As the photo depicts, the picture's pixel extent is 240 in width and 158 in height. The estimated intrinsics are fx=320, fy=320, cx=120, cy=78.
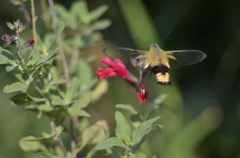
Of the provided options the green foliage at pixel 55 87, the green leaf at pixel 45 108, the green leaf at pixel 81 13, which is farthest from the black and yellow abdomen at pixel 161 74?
the green leaf at pixel 81 13

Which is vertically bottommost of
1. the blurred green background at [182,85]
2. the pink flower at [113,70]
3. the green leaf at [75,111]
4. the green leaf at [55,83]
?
the blurred green background at [182,85]

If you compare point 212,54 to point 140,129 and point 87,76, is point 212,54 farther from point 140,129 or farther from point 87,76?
point 140,129

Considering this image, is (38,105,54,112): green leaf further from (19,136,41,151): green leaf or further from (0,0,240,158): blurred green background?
(0,0,240,158): blurred green background

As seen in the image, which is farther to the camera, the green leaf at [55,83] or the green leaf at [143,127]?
the green leaf at [55,83]

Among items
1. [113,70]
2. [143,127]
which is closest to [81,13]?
[113,70]

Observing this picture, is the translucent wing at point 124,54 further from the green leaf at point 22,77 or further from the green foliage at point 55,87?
the green leaf at point 22,77

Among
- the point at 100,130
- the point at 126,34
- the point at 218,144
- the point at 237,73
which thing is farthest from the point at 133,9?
the point at 100,130

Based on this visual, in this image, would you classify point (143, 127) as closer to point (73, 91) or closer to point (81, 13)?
point (73, 91)
